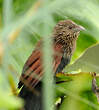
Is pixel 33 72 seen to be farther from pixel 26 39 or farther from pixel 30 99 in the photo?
pixel 26 39

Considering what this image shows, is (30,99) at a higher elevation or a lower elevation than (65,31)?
higher

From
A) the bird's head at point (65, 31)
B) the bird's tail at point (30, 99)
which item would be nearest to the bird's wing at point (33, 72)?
the bird's tail at point (30, 99)

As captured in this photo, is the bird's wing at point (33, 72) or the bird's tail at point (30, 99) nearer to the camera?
the bird's wing at point (33, 72)

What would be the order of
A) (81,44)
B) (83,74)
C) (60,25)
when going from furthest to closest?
(60,25) → (81,44) → (83,74)

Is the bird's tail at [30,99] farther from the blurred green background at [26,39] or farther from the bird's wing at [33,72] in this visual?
the blurred green background at [26,39]

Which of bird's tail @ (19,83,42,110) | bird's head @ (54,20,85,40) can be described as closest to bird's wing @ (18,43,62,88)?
bird's tail @ (19,83,42,110)

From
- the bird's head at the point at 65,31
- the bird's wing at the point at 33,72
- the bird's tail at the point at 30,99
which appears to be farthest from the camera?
the bird's head at the point at 65,31

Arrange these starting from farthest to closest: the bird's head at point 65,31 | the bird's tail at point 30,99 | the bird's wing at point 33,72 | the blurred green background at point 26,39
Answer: the bird's head at point 65,31 → the bird's tail at point 30,99 → the bird's wing at point 33,72 → the blurred green background at point 26,39

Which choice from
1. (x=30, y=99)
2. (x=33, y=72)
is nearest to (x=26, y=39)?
(x=33, y=72)

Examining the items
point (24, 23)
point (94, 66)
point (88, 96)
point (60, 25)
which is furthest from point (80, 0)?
point (60, 25)

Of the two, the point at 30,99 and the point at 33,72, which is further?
the point at 30,99

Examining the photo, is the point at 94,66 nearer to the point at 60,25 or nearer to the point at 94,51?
the point at 94,51
